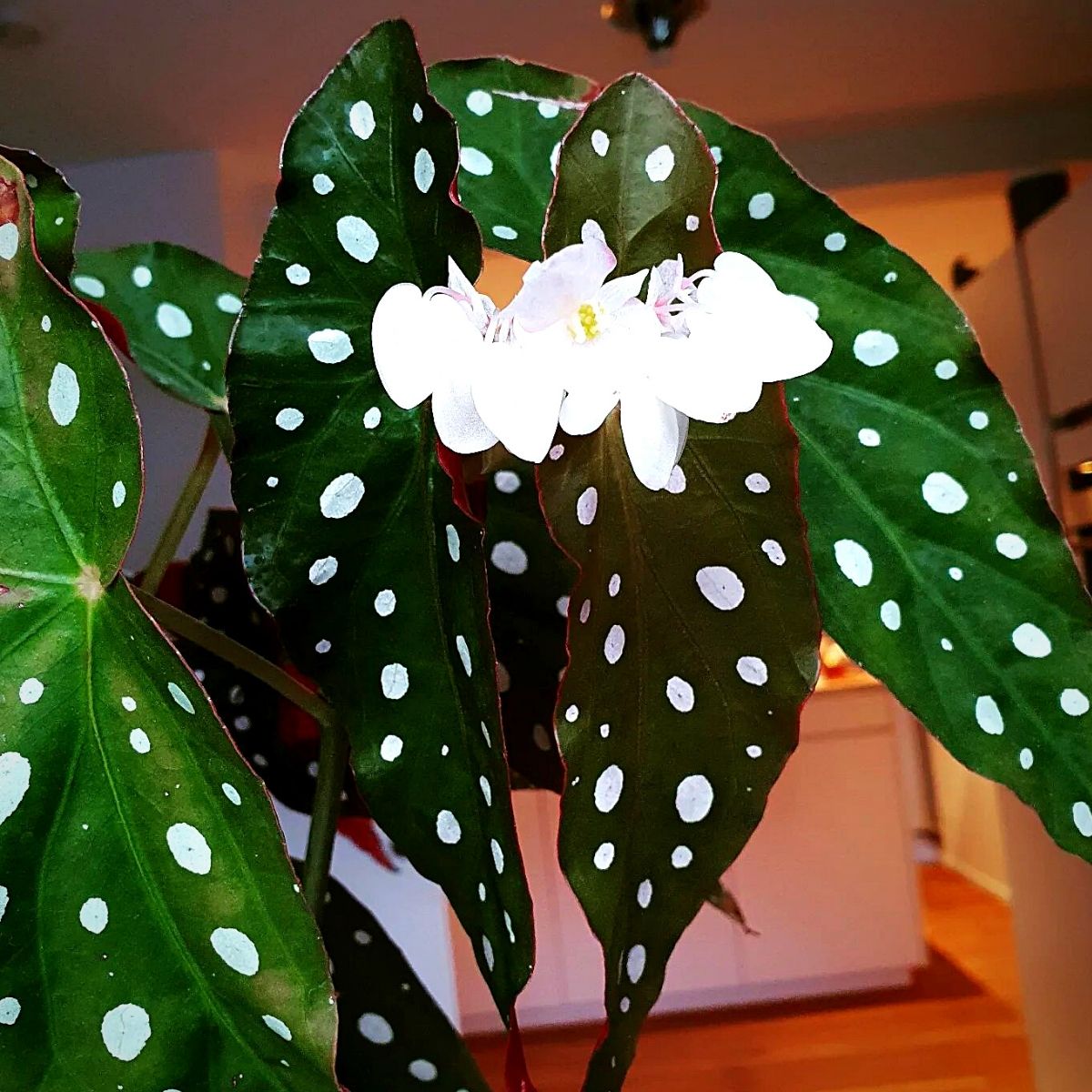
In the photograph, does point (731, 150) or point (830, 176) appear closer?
point (731, 150)

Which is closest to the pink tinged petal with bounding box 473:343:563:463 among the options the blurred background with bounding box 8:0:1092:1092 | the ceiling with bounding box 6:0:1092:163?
the blurred background with bounding box 8:0:1092:1092

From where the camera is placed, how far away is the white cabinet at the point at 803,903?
2830mm

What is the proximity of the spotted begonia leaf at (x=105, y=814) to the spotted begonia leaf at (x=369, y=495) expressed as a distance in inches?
1.4

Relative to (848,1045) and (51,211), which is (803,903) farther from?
(51,211)

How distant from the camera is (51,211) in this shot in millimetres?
274

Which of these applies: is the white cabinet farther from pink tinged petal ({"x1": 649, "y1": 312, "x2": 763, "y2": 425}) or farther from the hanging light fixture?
pink tinged petal ({"x1": 649, "y1": 312, "x2": 763, "y2": 425})

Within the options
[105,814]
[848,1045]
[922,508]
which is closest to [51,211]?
[105,814]

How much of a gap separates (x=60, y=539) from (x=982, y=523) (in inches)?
11.6

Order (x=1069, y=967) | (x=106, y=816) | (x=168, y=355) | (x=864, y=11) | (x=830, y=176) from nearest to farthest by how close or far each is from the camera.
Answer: (x=106, y=816) < (x=168, y=355) < (x=1069, y=967) < (x=864, y=11) < (x=830, y=176)

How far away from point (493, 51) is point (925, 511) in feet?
7.33

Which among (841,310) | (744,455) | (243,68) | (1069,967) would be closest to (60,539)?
(744,455)

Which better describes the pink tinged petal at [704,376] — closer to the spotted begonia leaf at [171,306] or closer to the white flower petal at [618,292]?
the white flower petal at [618,292]

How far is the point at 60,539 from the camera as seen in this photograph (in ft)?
0.86

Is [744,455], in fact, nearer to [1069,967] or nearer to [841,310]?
[841,310]
